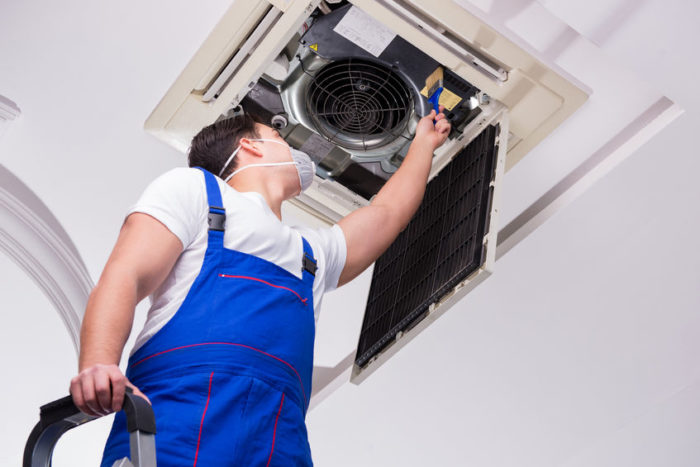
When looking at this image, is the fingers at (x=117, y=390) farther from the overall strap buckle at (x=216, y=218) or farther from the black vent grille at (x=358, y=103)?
the black vent grille at (x=358, y=103)

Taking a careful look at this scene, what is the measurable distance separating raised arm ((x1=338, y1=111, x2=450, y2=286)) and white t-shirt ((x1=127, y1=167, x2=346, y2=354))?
0.77 feet

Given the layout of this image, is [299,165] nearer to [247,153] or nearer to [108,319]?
[247,153]

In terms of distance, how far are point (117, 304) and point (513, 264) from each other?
1.96m

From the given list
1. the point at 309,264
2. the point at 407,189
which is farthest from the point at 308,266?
the point at 407,189

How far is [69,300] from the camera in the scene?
3521 mm

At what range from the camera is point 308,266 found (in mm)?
1738

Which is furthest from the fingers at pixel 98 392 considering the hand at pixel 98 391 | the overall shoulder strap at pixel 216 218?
the overall shoulder strap at pixel 216 218

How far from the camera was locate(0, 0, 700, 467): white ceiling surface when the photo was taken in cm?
241

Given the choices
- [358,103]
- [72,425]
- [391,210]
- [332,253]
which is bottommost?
[72,425]

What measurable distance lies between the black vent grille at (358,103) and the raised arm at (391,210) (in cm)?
15

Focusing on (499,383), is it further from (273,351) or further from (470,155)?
(273,351)

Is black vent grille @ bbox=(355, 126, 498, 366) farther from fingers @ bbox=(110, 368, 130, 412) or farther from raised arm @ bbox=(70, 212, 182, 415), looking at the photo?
fingers @ bbox=(110, 368, 130, 412)

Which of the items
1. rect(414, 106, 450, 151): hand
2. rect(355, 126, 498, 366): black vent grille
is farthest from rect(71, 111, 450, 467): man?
Result: rect(414, 106, 450, 151): hand

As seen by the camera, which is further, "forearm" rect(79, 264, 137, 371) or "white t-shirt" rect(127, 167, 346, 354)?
"white t-shirt" rect(127, 167, 346, 354)
